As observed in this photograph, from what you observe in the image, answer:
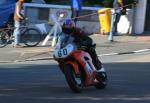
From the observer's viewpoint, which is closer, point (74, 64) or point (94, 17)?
point (74, 64)

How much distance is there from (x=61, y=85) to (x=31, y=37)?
926 cm

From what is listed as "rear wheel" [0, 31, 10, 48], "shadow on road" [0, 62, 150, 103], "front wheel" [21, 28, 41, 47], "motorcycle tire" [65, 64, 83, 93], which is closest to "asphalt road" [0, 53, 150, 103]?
"shadow on road" [0, 62, 150, 103]

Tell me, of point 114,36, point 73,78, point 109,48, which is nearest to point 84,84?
point 73,78

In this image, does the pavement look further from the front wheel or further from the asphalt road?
the asphalt road

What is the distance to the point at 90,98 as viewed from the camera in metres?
10.3

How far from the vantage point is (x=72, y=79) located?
1065 centimetres

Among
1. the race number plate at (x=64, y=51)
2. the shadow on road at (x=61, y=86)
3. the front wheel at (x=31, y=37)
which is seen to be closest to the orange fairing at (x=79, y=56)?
the race number plate at (x=64, y=51)

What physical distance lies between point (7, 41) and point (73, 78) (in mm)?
10348

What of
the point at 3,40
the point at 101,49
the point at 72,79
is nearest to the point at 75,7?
the point at 3,40

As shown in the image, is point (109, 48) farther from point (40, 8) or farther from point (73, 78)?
point (73, 78)

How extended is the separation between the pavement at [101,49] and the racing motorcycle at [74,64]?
7.04m

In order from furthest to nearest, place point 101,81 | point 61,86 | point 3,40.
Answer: point 3,40 → point 61,86 → point 101,81

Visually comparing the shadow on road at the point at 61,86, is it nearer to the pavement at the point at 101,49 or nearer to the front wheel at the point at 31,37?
the pavement at the point at 101,49

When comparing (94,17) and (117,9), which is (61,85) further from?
(94,17)
